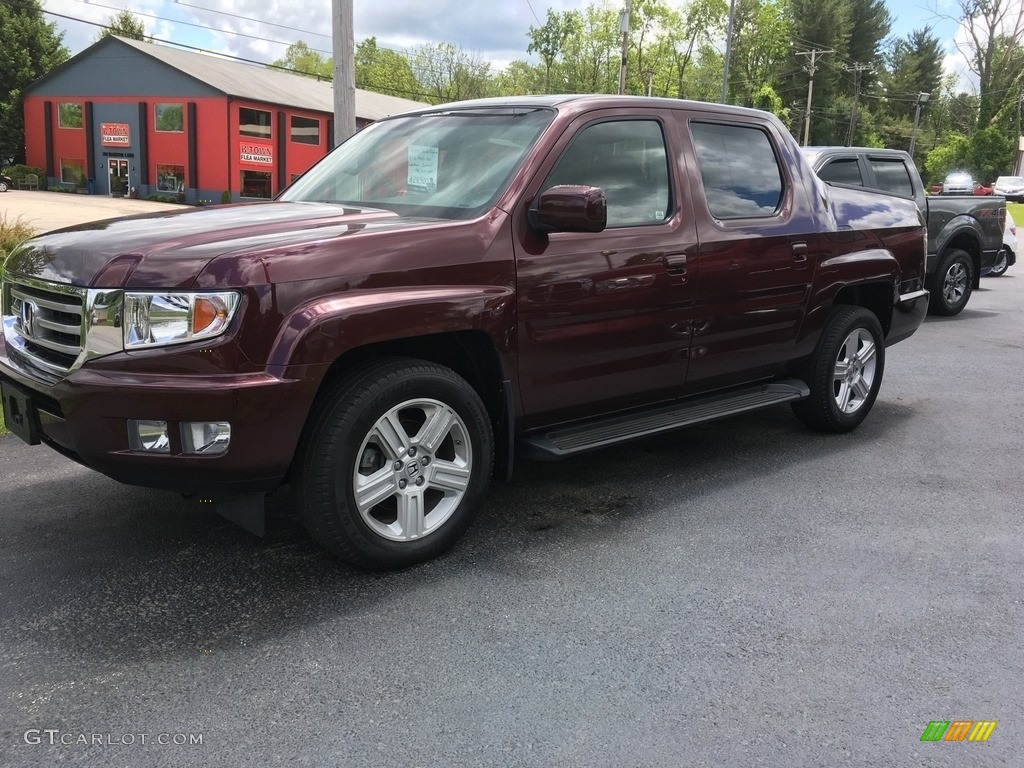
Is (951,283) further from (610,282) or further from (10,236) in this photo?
(10,236)

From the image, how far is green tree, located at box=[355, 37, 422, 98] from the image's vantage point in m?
81.1

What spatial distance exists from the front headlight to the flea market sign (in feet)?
125

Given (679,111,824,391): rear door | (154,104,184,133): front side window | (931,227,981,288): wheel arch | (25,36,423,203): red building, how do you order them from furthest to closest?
(154,104,184,133): front side window → (25,36,423,203): red building → (931,227,981,288): wheel arch → (679,111,824,391): rear door

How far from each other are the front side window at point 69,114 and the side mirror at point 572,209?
46629mm

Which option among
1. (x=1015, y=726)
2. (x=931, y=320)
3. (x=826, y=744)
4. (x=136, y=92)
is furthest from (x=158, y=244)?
(x=136, y=92)

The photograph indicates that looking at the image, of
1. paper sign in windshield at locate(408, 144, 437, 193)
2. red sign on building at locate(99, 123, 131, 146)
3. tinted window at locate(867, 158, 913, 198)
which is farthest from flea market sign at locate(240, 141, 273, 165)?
paper sign in windshield at locate(408, 144, 437, 193)

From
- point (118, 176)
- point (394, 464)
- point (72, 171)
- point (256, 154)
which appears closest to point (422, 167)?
point (394, 464)

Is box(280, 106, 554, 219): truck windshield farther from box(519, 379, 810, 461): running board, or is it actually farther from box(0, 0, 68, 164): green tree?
box(0, 0, 68, 164): green tree

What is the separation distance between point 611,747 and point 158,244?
88.0 inches

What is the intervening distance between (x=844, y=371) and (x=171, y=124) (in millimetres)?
39708

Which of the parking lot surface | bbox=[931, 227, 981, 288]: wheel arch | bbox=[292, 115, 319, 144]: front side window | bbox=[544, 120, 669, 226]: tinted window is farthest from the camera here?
bbox=[292, 115, 319, 144]: front side window

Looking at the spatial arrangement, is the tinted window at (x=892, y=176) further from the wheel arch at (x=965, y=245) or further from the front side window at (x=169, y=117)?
the front side window at (x=169, y=117)

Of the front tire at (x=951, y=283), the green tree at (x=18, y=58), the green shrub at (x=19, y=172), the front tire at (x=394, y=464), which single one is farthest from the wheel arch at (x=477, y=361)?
the green tree at (x=18, y=58)

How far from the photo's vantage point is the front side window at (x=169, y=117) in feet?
128
